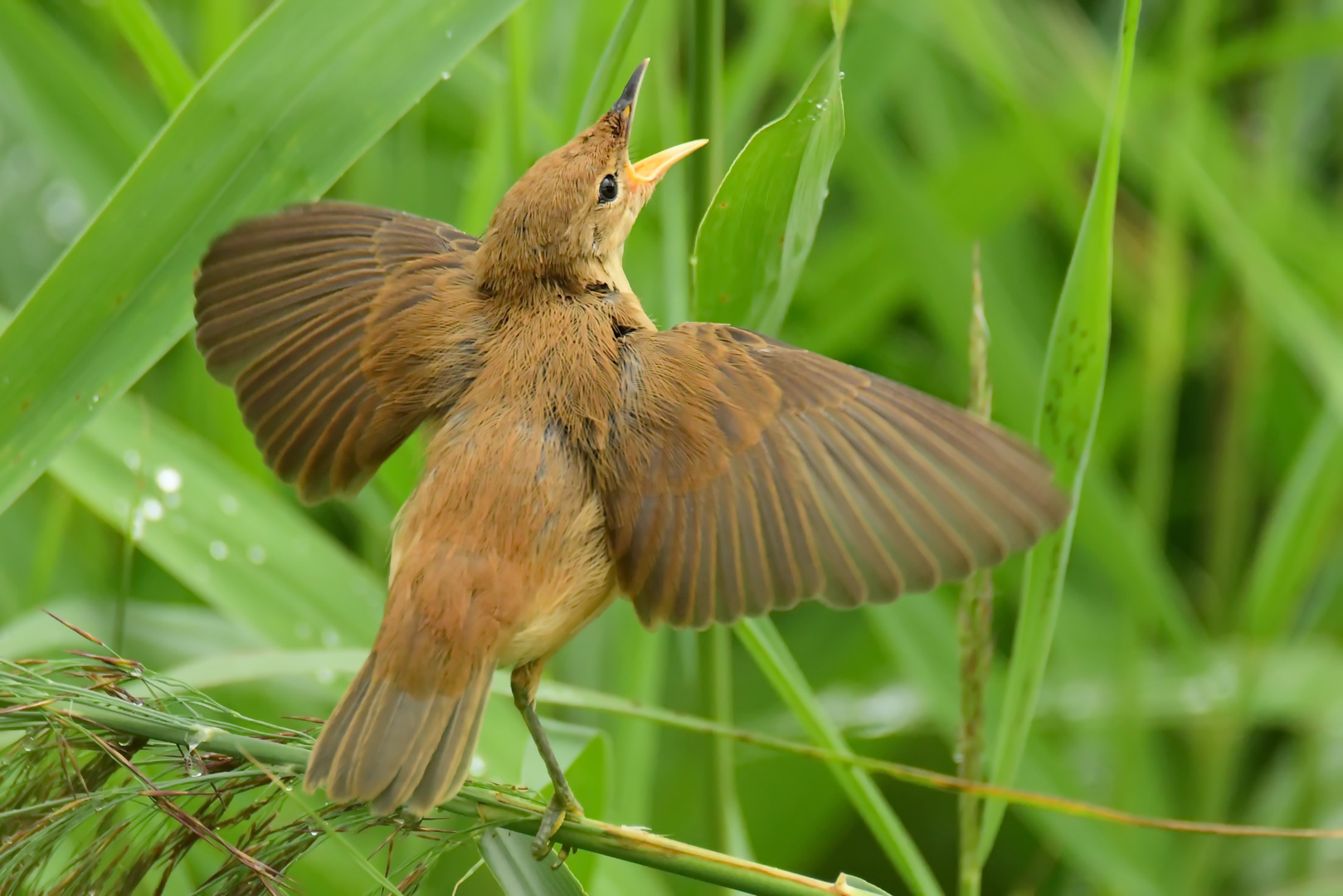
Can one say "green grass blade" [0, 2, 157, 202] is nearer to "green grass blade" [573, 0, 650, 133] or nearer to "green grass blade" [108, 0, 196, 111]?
"green grass blade" [108, 0, 196, 111]

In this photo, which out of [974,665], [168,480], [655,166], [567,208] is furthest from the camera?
[168,480]

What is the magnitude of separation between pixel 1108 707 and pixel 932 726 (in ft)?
1.08

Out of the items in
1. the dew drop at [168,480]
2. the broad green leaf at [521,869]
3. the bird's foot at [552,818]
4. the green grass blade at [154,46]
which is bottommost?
the broad green leaf at [521,869]

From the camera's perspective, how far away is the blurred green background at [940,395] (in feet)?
6.44

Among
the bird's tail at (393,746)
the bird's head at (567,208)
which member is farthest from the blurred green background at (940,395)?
the bird's tail at (393,746)

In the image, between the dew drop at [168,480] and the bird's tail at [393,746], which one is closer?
the bird's tail at [393,746]

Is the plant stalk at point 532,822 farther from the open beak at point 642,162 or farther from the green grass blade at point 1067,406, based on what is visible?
the open beak at point 642,162

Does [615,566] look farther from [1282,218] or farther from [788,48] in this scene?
[1282,218]

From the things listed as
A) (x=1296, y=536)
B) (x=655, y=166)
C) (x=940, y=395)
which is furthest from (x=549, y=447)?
(x=940, y=395)

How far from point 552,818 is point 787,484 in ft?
1.37

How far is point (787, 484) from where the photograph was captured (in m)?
1.40

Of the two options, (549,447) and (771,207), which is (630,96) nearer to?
(771,207)

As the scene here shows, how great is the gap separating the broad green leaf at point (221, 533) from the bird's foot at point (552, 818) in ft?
2.29

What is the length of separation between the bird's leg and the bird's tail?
9 cm
